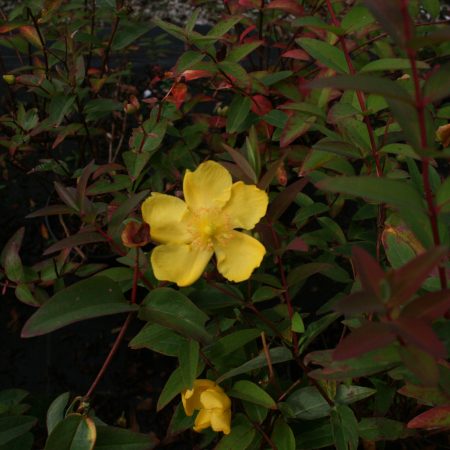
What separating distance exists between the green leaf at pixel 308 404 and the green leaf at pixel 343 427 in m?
0.02

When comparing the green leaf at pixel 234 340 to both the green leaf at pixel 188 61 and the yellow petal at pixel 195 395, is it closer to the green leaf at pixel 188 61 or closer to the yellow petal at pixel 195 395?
the yellow petal at pixel 195 395

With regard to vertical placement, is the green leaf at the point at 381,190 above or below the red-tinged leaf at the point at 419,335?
above

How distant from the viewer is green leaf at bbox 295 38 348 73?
0.84 m

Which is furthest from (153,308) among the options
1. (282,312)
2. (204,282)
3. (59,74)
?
(59,74)

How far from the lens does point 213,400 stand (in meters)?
0.73

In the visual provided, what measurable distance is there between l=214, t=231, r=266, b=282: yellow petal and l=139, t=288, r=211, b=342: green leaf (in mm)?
58

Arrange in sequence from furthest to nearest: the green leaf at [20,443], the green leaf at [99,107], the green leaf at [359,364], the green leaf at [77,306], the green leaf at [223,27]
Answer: the green leaf at [99,107]
the green leaf at [223,27]
the green leaf at [20,443]
the green leaf at [77,306]
the green leaf at [359,364]

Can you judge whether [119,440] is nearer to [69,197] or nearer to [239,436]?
[239,436]

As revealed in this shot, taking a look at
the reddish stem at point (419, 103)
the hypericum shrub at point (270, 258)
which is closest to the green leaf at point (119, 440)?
the hypericum shrub at point (270, 258)

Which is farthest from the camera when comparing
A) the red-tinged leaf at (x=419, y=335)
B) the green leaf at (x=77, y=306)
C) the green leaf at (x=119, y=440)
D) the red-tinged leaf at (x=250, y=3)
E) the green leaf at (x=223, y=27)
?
the red-tinged leaf at (x=250, y=3)

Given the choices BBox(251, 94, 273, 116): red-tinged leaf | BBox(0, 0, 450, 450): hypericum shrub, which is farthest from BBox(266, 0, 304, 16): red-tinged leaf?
BBox(251, 94, 273, 116): red-tinged leaf

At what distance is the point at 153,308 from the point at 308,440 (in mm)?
331

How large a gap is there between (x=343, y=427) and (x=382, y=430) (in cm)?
7

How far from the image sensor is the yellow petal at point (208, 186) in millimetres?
705
